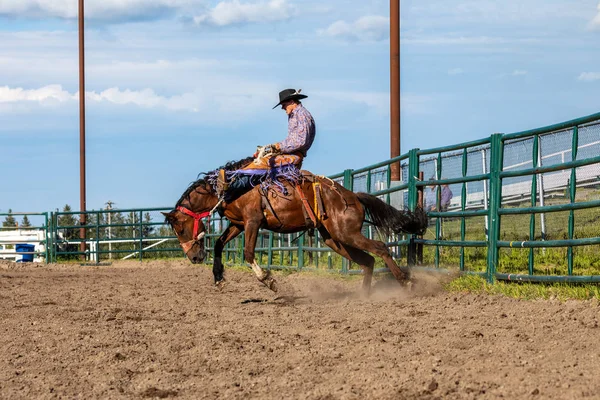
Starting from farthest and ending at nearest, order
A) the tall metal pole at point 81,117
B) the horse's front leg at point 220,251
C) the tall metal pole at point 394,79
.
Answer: the tall metal pole at point 81,117
the tall metal pole at point 394,79
the horse's front leg at point 220,251

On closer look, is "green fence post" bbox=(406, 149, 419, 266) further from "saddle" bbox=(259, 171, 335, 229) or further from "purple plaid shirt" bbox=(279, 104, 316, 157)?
"purple plaid shirt" bbox=(279, 104, 316, 157)

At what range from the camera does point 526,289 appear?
330 inches

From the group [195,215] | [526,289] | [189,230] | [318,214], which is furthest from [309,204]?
[526,289]

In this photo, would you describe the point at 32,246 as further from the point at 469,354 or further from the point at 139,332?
the point at 469,354

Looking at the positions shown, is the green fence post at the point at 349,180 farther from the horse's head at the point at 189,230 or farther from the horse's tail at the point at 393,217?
the horse's head at the point at 189,230

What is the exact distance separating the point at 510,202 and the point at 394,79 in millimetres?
4095

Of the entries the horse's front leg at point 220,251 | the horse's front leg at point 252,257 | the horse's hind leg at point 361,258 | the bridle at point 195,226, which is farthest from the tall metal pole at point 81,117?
the horse's hind leg at point 361,258

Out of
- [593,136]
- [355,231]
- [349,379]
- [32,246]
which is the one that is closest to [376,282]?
[355,231]

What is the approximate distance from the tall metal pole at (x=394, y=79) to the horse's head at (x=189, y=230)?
13.8 feet

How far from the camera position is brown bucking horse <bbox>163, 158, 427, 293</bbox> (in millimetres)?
9930

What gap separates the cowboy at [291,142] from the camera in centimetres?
1009

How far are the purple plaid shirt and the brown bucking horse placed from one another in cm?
38

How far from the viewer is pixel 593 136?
27.9ft

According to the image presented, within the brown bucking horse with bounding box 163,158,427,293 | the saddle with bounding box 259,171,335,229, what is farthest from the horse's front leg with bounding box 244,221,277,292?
the saddle with bounding box 259,171,335,229
